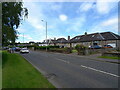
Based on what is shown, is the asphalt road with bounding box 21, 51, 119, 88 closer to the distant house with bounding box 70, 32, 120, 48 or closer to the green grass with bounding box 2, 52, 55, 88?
the green grass with bounding box 2, 52, 55, 88

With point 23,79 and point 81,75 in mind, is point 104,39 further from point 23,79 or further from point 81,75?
point 23,79

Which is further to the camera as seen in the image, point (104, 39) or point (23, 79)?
point (104, 39)

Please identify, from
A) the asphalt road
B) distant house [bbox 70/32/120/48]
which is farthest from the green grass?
distant house [bbox 70/32/120/48]

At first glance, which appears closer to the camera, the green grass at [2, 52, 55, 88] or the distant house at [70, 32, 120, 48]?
the green grass at [2, 52, 55, 88]

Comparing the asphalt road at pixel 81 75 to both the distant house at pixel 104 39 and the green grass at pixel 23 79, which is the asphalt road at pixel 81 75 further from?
the distant house at pixel 104 39

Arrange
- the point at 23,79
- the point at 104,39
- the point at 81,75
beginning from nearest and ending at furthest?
1. the point at 23,79
2. the point at 81,75
3. the point at 104,39

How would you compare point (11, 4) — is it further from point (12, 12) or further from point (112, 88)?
point (112, 88)

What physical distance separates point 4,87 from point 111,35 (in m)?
47.4

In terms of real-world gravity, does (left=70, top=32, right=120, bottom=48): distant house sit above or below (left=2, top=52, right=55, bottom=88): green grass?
above

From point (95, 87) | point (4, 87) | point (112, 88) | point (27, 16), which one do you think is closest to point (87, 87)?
point (95, 87)

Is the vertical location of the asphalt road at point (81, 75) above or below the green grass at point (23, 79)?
below

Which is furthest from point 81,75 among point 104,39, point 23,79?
point 104,39

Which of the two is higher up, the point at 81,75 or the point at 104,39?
the point at 104,39

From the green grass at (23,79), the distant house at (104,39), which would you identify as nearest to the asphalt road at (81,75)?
→ the green grass at (23,79)
